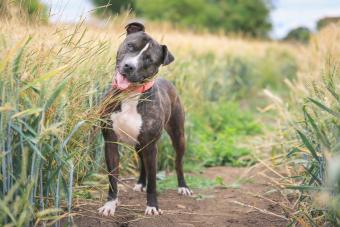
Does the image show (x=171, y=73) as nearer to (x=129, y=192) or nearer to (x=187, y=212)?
(x=129, y=192)

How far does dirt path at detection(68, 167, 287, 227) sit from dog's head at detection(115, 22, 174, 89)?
1.05 metres

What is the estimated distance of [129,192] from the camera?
5.03 m

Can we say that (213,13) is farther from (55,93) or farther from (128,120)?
(55,93)

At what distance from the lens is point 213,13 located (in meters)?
42.8

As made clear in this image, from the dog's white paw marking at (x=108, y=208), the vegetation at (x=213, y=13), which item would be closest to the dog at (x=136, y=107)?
the dog's white paw marking at (x=108, y=208)

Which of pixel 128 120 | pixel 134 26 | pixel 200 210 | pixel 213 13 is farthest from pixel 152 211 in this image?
pixel 213 13

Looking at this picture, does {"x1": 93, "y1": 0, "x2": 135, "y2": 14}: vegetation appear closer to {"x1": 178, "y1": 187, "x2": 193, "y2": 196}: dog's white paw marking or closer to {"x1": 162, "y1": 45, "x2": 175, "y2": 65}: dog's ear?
{"x1": 162, "y1": 45, "x2": 175, "y2": 65}: dog's ear

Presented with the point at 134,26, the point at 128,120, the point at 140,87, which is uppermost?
the point at 134,26

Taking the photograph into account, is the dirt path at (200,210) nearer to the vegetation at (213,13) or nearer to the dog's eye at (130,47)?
the dog's eye at (130,47)

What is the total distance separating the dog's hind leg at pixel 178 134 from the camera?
5149mm

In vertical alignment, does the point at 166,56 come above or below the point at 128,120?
above

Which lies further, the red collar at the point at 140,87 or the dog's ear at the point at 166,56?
the dog's ear at the point at 166,56

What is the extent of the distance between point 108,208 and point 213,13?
1579 inches

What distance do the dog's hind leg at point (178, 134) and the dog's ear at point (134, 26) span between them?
40.5 inches
